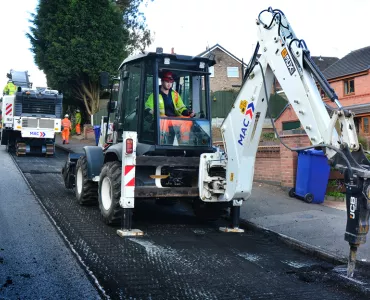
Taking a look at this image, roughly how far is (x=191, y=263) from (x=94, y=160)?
3.67 meters

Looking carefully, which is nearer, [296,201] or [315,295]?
[315,295]

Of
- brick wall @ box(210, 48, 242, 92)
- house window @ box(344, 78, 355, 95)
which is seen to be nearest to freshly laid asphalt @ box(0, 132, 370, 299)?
house window @ box(344, 78, 355, 95)

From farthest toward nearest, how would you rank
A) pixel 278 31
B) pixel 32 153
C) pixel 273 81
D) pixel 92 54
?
1. pixel 92 54
2. pixel 32 153
3. pixel 273 81
4. pixel 278 31

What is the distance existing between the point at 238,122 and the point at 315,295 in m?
2.98

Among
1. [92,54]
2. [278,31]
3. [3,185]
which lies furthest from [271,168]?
[92,54]

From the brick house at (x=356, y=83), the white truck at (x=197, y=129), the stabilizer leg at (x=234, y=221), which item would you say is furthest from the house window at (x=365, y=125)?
the stabilizer leg at (x=234, y=221)

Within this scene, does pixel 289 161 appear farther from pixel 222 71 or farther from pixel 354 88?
pixel 222 71

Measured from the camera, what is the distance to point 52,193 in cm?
1020

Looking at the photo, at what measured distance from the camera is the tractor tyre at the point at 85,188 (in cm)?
870

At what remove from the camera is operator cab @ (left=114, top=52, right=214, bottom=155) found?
282 inches

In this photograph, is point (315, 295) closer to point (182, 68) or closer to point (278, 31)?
point (278, 31)

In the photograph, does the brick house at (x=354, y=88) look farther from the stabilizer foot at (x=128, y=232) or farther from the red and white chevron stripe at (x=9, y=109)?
the stabilizer foot at (x=128, y=232)

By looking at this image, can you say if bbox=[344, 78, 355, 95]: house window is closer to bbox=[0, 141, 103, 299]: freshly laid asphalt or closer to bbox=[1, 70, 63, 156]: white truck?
bbox=[1, 70, 63, 156]: white truck

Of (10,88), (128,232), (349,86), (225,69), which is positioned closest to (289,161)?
(128,232)
